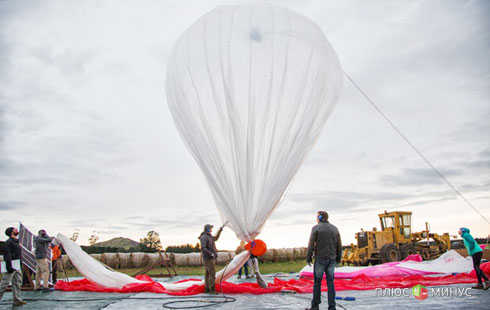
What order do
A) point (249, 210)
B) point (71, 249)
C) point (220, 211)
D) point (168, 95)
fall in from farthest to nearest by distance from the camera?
point (71, 249) → point (168, 95) → point (220, 211) → point (249, 210)

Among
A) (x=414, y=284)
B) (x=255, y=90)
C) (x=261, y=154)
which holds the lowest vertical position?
(x=414, y=284)

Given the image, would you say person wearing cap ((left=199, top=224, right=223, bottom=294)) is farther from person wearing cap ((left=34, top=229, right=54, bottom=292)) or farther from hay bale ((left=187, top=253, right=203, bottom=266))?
hay bale ((left=187, top=253, right=203, bottom=266))

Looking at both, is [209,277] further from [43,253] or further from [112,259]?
[112,259]

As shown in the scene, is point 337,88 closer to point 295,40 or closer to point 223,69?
point 295,40

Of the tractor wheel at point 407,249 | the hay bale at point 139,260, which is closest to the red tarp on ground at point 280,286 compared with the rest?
the tractor wheel at point 407,249

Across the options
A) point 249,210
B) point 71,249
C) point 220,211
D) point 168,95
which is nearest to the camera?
point 249,210

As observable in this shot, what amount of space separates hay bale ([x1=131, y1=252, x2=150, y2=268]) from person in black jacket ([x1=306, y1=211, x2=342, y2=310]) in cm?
1828

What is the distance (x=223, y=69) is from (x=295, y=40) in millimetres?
1425

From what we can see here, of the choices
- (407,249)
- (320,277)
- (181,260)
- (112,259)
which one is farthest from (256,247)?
(181,260)

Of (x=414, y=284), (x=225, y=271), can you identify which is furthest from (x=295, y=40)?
(x=414, y=284)

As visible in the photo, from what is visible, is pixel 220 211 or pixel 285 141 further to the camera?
pixel 220 211

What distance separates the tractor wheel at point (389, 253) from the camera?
47.2 feet

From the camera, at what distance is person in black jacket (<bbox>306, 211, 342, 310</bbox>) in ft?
17.6

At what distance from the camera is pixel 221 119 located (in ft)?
22.7
